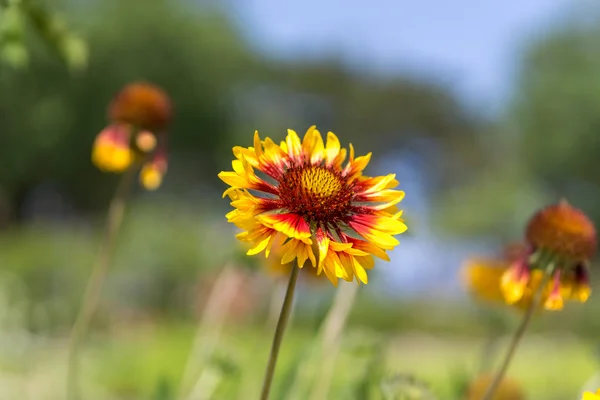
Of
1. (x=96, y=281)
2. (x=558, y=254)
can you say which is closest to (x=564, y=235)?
(x=558, y=254)

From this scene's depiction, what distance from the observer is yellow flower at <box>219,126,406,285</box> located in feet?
1.94

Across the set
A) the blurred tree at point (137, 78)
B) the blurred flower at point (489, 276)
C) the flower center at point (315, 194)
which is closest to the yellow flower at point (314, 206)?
the flower center at point (315, 194)

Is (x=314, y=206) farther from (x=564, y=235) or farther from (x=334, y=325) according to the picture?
(x=334, y=325)

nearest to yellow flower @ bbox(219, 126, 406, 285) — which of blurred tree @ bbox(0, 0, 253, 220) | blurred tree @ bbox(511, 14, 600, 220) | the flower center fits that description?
the flower center

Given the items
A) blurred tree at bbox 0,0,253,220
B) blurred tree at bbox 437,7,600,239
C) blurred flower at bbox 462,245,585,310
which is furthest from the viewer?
blurred tree at bbox 437,7,600,239

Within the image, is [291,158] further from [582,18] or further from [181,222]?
[582,18]

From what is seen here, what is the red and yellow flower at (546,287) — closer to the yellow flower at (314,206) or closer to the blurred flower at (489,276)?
the blurred flower at (489,276)

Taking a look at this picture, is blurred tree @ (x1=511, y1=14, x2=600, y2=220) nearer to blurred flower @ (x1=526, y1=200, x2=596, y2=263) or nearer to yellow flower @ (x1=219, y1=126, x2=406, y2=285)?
blurred flower @ (x1=526, y1=200, x2=596, y2=263)

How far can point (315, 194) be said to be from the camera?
0.66 m

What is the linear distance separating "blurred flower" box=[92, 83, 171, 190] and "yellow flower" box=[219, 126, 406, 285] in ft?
1.42

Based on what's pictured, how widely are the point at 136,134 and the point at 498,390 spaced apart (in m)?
0.69

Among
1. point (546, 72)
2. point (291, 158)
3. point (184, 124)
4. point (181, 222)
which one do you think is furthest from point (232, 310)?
point (546, 72)

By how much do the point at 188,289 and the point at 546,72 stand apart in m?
7.41

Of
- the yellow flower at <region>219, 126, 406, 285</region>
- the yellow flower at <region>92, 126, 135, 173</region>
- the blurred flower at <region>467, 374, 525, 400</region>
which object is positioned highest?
the yellow flower at <region>92, 126, 135, 173</region>
